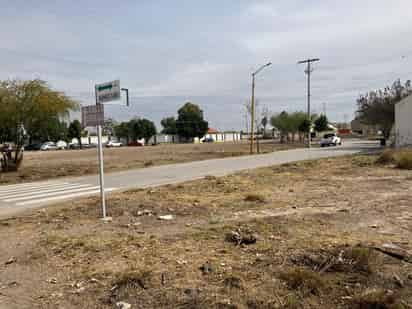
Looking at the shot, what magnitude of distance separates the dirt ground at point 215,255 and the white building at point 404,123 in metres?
25.9

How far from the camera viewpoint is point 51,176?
18.6 meters

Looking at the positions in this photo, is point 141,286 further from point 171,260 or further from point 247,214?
point 247,214

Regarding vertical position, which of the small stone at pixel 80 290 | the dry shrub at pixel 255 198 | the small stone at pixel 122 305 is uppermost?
the dry shrub at pixel 255 198

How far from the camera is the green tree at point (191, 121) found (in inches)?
3984

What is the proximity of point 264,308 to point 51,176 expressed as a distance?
1765 centimetres

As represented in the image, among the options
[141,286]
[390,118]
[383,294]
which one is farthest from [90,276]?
[390,118]

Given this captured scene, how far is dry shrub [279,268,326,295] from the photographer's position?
3.65 metres

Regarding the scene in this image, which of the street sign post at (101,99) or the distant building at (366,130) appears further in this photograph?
the distant building at (366,130)

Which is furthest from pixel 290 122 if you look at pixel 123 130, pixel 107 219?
pixel 107 219

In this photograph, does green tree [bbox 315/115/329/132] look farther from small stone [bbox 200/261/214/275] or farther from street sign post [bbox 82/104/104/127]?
small stone [bbox 200/261/214/275]

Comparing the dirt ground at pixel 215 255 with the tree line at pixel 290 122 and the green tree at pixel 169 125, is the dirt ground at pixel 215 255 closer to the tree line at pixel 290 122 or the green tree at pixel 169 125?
the tree line at pixel 290 122

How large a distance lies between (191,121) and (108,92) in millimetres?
94899

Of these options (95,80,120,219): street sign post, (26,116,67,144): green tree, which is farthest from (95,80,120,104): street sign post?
(26,116,67,144): green tree

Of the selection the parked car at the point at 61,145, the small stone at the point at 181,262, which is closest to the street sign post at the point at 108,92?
the small stone at the point at 181,262
